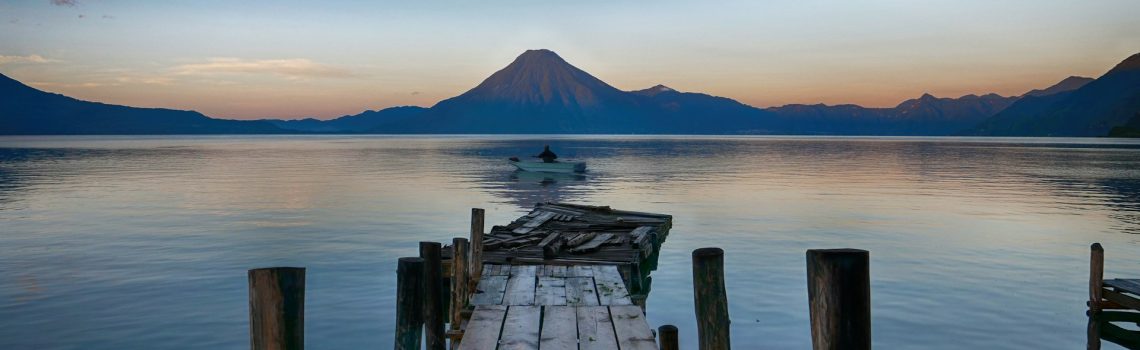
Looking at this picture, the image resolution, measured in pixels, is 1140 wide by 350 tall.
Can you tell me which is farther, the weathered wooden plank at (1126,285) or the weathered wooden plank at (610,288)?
the weathered wooden plank at (1126,285)

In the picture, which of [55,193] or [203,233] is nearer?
[203,233]

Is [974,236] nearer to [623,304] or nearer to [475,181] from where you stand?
[623,304]

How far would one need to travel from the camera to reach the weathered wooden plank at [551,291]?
1171cm

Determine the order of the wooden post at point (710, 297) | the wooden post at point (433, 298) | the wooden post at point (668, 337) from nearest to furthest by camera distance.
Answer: the wooden post at point (668, 337), the wooden post at point (710, 297), the wooden post at point (433, 298)

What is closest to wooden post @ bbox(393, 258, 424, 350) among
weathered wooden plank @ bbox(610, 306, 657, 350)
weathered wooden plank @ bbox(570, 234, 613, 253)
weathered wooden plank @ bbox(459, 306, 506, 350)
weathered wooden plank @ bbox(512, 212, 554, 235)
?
weathered wooden plank @ bbox(459, 306, 506, 350)

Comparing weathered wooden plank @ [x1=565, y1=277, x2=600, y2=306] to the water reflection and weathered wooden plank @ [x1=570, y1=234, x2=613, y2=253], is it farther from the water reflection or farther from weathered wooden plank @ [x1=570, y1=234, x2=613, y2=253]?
the water reflection

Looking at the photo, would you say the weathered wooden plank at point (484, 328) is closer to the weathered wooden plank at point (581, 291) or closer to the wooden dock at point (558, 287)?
the wooden dock at point (558, 287)

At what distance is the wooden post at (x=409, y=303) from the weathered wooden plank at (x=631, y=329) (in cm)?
222

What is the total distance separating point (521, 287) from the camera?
1308cm

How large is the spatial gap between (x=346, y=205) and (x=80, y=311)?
23.5 meters

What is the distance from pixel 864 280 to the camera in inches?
186

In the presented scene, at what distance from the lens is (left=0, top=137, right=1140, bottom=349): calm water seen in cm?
1555

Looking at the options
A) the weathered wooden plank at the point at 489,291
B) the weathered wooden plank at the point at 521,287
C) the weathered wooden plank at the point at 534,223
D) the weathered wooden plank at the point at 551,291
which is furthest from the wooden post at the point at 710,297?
the weathered wooden plank at the point at 534,223

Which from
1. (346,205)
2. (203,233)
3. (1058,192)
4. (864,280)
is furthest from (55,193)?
(1058,192)
